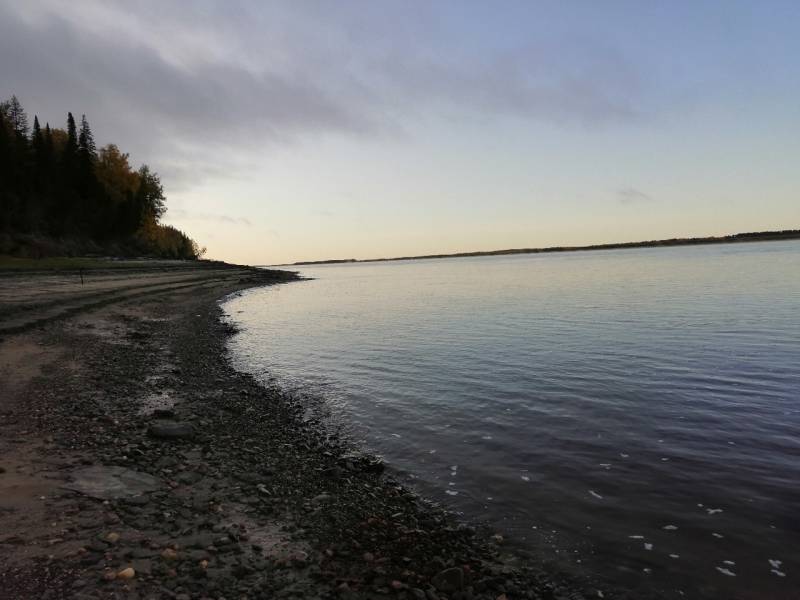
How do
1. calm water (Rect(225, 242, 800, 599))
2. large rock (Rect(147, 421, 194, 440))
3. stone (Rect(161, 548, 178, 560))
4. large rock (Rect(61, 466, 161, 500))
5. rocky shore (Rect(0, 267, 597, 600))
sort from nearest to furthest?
rocky shore (Rect(0, 267, 597, 600)), stone (Rect(161, 548, 178, 560)), calm water (Rect(225, 242, 800, 599)), large rock (Rect(61, 466, 161, 500)), large rock (Rect(147, 421, 194, 440))

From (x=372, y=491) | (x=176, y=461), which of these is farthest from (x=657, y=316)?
(x=176, y=461)

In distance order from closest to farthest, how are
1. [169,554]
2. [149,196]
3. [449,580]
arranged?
[169,554] < [449,580] < [149,196]

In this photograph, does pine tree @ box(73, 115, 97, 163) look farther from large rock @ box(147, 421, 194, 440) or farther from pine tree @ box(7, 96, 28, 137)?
large rock @ box(147, 421, 194, 440)

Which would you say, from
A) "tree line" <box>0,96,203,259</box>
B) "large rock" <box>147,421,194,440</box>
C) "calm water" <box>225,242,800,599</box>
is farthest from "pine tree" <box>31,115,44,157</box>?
"large rock" <box>147,421,194,440</box>

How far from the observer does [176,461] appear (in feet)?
31.1

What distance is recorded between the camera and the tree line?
82.7m

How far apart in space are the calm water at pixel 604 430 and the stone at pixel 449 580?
5.59ft

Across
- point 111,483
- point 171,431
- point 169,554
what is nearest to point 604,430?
point 169,554

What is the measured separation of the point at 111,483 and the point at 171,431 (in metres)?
2.97

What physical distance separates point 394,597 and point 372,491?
3306 mm

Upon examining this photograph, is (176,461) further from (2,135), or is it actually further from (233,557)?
(2,135)

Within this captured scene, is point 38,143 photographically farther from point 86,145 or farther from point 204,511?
point 204,511

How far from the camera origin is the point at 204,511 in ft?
24.8

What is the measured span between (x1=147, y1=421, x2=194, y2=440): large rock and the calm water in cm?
420
